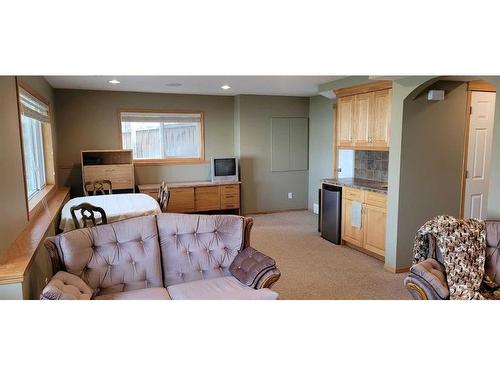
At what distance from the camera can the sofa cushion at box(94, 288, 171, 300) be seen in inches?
96.5

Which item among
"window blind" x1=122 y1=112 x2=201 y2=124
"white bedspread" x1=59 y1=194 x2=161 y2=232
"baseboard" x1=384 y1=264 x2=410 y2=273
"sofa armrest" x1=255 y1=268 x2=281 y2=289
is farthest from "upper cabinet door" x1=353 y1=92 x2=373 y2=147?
"window blind" x1=122 y1=112 x2=201 y2=124

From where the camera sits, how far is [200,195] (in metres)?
6.57

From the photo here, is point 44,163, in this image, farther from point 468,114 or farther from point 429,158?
point 468,114

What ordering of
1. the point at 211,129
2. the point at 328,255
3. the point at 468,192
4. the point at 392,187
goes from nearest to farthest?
the point at 392,187 → the point at 468,192 → the point at 328,255 → the point at 211,129

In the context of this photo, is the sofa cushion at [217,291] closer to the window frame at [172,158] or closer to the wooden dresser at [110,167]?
the wooden dresser at [110,167]

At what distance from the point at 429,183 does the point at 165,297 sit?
10.4 feet

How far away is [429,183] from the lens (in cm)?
421

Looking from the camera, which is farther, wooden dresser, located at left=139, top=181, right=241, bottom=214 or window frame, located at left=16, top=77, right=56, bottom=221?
wooden dresser, located at left=139, top=181, right=241, bottom=214

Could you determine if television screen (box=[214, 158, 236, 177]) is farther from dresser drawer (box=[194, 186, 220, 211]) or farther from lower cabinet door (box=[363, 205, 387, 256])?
lower cabinet door (box=[363, 205, 387, 256])

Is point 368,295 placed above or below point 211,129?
below

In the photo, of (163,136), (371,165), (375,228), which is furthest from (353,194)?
(163,136)

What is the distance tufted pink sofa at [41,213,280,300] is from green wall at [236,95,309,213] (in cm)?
418

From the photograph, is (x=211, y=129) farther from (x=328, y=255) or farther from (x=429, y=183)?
(x=429, y=183)
